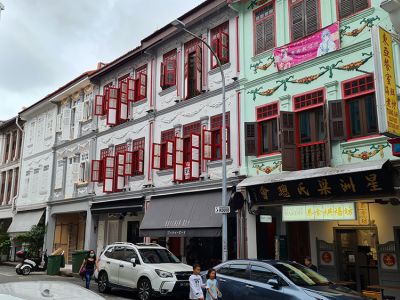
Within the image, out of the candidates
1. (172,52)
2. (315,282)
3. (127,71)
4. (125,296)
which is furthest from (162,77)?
(315,282)

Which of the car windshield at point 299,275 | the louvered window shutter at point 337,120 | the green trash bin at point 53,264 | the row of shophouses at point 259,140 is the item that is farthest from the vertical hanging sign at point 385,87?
the green trash bin at point 53,264

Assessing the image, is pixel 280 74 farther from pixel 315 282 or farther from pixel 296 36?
pixel 315 282

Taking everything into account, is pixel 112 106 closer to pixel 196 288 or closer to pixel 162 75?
pixel 162 75

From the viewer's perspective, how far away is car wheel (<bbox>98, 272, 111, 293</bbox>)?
16.0 m

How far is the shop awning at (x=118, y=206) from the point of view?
2111cm

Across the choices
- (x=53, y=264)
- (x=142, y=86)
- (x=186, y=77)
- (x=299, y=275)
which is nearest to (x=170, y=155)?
(x=186, y=77)

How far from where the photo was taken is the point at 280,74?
618 inches

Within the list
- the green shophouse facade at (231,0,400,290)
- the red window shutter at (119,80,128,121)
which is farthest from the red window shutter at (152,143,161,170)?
the green shophouse facade at (231,0,400,290)

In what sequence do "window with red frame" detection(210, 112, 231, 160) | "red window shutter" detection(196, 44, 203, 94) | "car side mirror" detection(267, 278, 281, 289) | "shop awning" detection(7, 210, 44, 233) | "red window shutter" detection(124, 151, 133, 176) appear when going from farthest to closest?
"shop awning" detection(7, 210, 44, 233), "red window shutter" detection(124, 151, 133, 176), "red window shutter" detection(196, 44, 203, 94), "window with red frame" detection(210, 112, 231, 160), "car side mirror" detection(267, 278, 281, 289)

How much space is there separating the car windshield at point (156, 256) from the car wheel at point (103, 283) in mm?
2021

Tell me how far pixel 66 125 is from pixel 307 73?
18.6m

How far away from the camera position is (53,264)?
23234 mm

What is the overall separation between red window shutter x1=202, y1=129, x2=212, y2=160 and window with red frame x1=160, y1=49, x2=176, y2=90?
3.79 metres

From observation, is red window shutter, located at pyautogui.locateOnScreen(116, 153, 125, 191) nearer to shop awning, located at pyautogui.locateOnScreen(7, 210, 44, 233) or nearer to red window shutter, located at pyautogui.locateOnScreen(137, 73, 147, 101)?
red window shutter, located at pyautogui.locateOnScreen(137, 73, 147, 101)
